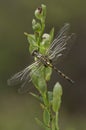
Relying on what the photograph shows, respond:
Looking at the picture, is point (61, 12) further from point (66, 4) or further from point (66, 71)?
point (66, 71)

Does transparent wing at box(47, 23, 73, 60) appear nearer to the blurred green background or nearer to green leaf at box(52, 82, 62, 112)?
green leaf at box(52, 82, 62, 112)

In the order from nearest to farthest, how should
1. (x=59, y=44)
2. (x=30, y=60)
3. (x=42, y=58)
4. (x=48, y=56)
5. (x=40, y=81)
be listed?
1. (x=40, y=81)
2. (x=42, y=58)
3. (x=48, y=56)
4. (x=59, y=44)
5. (x=30, y=60)

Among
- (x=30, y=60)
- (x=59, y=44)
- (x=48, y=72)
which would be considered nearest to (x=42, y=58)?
(x=48, y=72)

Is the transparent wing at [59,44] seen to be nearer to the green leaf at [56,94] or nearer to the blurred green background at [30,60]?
the green leaf at [56,94]

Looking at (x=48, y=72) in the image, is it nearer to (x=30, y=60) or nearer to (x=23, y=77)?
(x=23, y=77)

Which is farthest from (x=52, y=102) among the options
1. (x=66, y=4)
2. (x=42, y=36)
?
(x=66, y=4)

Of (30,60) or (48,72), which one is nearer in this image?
(48,72)

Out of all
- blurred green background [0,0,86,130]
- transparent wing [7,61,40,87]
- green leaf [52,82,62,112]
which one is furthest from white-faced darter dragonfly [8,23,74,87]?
blurred green background [0,0,86,130]
